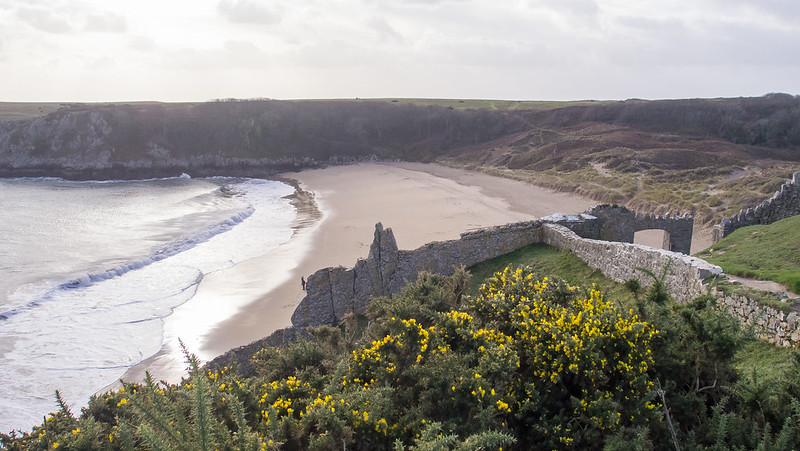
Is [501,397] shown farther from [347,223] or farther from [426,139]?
[426,139]

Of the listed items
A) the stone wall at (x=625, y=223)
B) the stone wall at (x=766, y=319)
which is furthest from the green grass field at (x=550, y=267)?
the stone wall at (x=766, y=319)

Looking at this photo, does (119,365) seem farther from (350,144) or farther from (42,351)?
(350,144)

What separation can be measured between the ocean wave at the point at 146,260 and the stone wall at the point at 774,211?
84.9 feet

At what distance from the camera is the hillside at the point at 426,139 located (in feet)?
148

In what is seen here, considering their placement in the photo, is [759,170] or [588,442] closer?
[588,442]

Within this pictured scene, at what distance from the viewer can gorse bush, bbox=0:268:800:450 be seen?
5.41 metres

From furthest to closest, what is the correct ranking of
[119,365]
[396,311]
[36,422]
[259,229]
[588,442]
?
[259,229] < [119,365] < [36,422] < [396,311] < [588,442]

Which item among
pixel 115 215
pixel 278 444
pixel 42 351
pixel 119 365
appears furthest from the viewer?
pixel 115 215

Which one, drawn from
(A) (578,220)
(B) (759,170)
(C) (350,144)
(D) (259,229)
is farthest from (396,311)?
(C) (350,144)

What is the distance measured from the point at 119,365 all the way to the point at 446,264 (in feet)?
33.6

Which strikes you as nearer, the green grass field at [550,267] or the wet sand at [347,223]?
the green grass field at [550,267]

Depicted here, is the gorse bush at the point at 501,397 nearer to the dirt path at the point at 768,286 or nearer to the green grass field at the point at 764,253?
the dirt path at the point at 768,286

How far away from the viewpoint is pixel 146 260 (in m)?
27.3

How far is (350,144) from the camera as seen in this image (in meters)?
79.3
